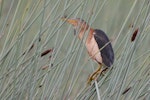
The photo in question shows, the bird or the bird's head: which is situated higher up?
the bird's head

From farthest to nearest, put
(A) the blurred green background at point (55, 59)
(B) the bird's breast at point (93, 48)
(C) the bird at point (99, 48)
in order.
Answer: (B) the bird's breast at point (93, 48), (C) the bird at point (99, 48), (A) the blurred green background at point (55, 59)

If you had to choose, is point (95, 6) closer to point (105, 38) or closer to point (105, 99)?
point (105, 99)

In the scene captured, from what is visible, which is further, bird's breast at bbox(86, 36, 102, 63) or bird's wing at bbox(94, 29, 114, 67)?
bird's breast at bbox(86, 36, 102, 63)

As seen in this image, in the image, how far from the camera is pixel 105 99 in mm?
2385

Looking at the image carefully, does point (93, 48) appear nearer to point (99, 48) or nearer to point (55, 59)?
point (99, 48)

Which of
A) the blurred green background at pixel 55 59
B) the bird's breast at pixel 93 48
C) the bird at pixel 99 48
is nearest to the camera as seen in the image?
the blurred green background at pixel 55 59

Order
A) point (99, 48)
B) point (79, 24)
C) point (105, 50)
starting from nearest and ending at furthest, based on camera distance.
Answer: point (79, 24) < point (105, 50) < point (99, 48)

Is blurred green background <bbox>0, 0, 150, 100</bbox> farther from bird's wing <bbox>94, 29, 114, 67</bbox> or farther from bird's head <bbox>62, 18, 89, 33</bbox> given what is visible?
bird's wing <bbox>94, 29, 114, 67</bbox>

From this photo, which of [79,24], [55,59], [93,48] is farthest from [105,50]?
[79,24]

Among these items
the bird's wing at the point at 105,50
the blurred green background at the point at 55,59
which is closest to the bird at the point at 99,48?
the bird's wing at the point at 105,50

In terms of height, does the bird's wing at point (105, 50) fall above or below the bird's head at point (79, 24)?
below

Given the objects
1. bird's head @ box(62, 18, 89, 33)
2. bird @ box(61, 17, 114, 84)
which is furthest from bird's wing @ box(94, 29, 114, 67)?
bird's head @ box(62, 18, 89, 33)

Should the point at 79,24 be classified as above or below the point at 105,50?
above

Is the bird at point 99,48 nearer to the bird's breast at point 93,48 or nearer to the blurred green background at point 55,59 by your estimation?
the bird's breast at point 93,48
